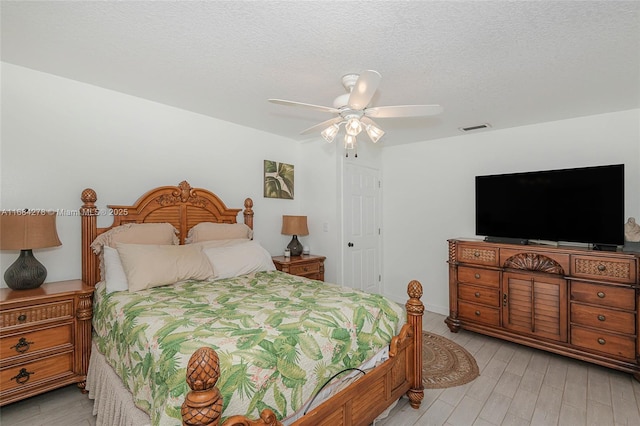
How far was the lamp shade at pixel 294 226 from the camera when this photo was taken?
393 cm

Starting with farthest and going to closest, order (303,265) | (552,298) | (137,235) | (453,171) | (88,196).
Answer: (453,171) → (303,265) → (552,298) → (137,235) → (88,196)

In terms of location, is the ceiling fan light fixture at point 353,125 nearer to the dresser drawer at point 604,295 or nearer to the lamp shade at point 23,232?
the lamp shade at point 23,232

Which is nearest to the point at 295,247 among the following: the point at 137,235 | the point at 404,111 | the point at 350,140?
the point at 137,235

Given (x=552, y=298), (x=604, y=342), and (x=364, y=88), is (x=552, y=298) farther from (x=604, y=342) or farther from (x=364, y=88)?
(x=364, y=88)

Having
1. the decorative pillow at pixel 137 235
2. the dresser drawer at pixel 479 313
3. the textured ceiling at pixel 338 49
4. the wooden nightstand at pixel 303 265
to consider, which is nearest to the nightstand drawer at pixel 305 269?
the wooden nightstand at pixel 303 265

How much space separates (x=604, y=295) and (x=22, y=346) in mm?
4591

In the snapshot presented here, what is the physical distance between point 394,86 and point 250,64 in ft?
3.87

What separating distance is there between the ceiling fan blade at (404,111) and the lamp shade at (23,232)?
2510 mm

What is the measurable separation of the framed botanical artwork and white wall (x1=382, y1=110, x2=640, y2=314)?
1.56 meters

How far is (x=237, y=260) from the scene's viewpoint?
9.33 feet

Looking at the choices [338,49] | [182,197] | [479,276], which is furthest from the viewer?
[479,276]

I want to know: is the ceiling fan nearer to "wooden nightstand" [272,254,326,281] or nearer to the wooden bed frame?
the wooden bed frame

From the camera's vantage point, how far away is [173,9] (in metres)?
1.58

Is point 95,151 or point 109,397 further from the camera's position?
point 95,151
